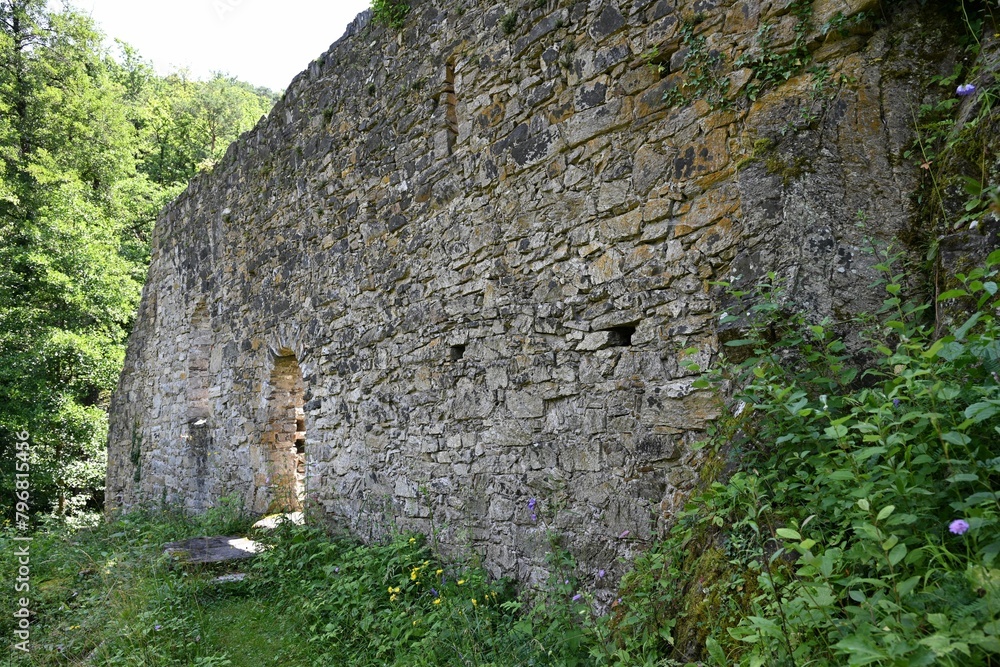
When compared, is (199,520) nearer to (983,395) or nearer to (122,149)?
(983,395)

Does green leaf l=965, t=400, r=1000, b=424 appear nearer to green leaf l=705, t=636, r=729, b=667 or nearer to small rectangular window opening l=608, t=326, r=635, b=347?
green leaf l=705, t=636, r=729, b=667

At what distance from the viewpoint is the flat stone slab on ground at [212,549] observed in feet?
18.4

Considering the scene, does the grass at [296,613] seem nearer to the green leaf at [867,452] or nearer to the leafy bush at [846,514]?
the leafy bush at [846,514]

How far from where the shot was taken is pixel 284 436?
704cm

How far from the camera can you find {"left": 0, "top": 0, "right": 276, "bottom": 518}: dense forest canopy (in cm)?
1313

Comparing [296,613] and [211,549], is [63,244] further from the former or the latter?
[296,613]

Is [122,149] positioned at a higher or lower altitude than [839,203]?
higher

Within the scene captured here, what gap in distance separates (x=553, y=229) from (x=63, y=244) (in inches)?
545

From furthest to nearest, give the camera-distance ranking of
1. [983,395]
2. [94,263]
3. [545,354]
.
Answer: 1. [94,263]
2. [545,354]
3. [983,395]

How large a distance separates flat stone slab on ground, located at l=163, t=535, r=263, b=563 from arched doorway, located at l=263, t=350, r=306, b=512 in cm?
66

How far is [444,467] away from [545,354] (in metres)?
1.27

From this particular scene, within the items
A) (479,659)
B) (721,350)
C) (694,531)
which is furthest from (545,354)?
(479,659)

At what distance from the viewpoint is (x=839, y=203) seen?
2734mm

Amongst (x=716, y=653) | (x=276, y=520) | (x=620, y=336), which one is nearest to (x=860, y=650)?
(x=716, y=653)
